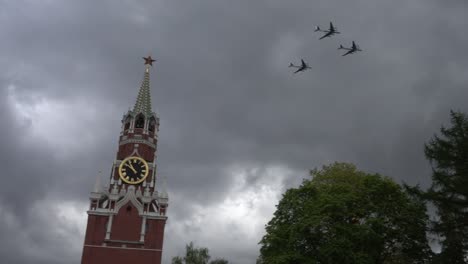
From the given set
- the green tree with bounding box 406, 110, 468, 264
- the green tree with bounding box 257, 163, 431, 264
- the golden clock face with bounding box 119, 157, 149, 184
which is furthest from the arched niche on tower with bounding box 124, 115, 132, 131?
the green tree with bounding box 406, 110, 468, 264

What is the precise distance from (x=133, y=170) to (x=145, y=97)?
598 inches

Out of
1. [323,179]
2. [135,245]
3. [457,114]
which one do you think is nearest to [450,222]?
[457,114]

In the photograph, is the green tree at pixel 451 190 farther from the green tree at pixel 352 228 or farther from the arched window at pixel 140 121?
the arched window at pixel 140 121

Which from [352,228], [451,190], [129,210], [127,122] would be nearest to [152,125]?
[127,122]

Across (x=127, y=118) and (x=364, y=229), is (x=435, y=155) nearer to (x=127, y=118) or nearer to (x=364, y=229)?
(x=364, y=229)

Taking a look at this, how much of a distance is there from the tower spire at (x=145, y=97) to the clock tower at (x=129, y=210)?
8.23 ft

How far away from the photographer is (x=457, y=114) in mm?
39156

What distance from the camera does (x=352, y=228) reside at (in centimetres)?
3922

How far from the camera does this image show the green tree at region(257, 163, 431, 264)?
3856 cm

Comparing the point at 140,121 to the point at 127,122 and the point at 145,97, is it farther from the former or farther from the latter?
the point at 145,97

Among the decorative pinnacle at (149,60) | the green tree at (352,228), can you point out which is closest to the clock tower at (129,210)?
the decorative pinnacle at (149,60)

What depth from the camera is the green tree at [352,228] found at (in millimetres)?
38562

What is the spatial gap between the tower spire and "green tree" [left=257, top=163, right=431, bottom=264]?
43831 millimetres

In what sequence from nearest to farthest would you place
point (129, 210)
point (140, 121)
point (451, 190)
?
point (451, 190) < point (129, 210) < point (140, 121)
